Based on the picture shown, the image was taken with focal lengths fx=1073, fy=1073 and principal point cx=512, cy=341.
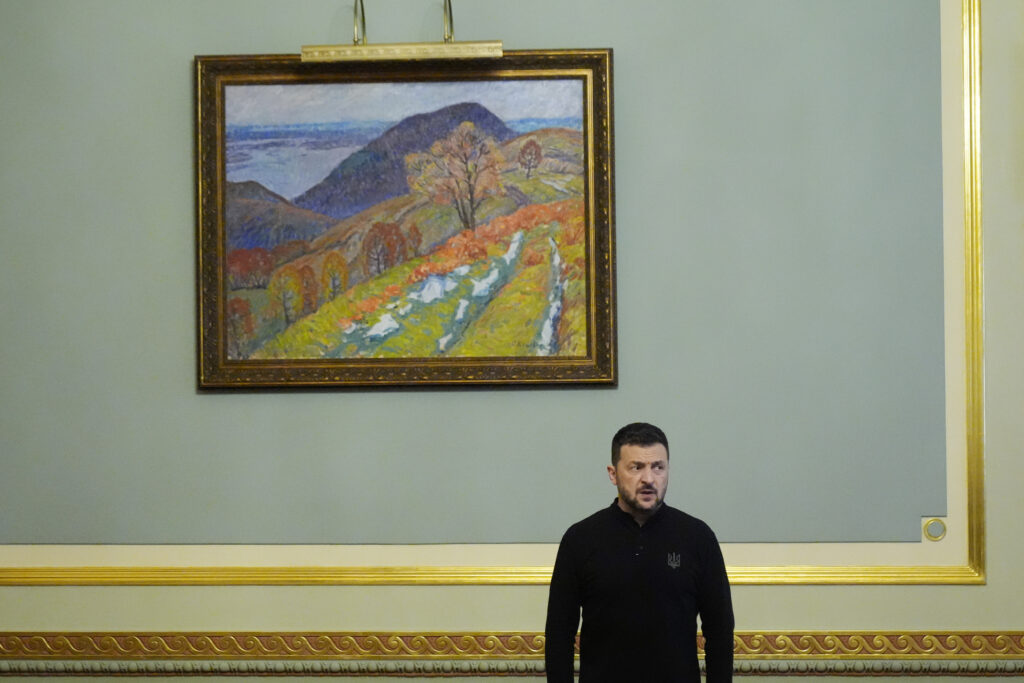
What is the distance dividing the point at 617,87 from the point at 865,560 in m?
2.15

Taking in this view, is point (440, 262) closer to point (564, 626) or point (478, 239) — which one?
point (478, 239)

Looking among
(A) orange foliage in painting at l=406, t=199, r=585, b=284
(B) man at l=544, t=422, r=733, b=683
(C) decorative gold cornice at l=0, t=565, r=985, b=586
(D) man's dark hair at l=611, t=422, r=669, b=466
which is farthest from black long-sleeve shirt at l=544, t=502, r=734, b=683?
(A) orange foliage in painting at l=406, t=199, r=585, b=284

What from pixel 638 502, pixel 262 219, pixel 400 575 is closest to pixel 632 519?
pixel 638 502

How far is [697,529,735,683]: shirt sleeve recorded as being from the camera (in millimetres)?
3023

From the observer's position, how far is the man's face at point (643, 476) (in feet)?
9.75

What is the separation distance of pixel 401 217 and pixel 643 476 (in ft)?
6.13

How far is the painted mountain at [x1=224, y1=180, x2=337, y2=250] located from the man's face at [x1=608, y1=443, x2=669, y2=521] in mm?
1954

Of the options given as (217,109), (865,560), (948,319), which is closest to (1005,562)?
(865,560)

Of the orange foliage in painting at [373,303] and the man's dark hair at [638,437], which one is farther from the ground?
the orange foliage in painting at [373,303]

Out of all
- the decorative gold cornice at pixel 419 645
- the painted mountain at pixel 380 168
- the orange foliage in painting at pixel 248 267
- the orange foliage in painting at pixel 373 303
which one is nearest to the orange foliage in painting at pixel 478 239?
the orange foliage in painting at pixel 373 303

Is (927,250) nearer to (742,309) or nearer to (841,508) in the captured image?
(742,309)

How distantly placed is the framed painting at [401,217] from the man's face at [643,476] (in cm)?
134

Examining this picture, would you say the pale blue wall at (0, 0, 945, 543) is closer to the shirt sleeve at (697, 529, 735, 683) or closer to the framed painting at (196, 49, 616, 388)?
the framed painting at (196, 49, 616, 388)

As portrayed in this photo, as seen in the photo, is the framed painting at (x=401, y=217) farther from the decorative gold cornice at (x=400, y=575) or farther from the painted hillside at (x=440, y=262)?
the decorative gold cornice at (x=400, y=575)
